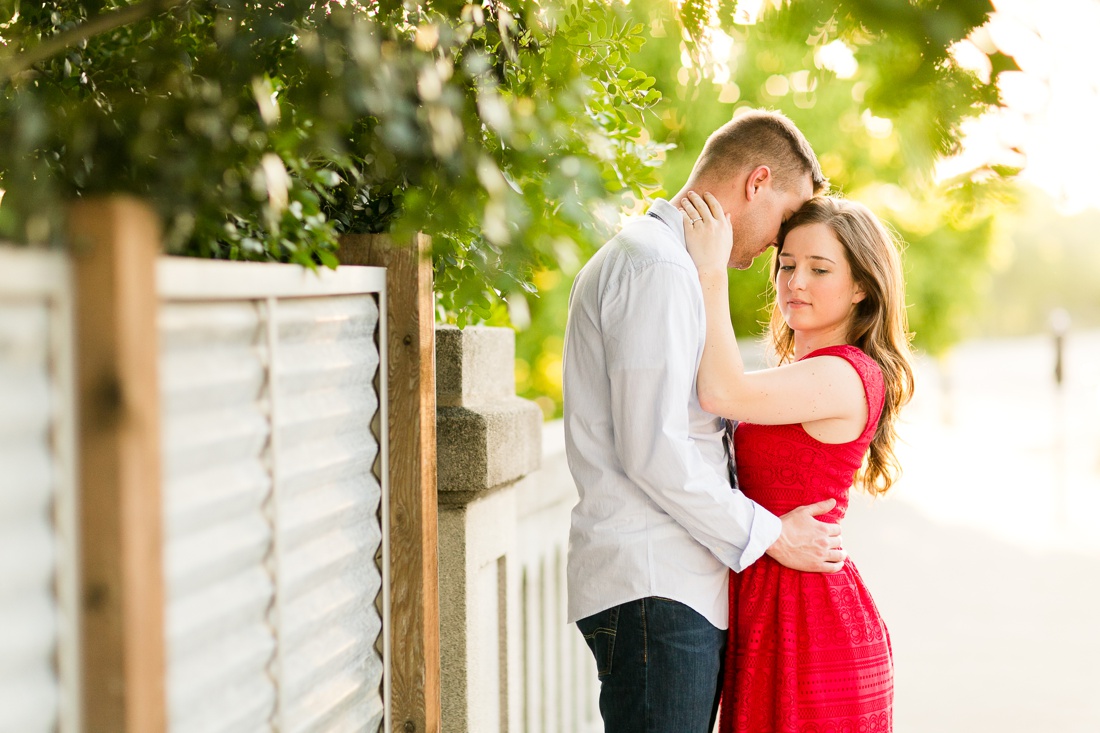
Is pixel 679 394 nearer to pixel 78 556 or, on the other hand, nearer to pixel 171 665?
pixel 171 665

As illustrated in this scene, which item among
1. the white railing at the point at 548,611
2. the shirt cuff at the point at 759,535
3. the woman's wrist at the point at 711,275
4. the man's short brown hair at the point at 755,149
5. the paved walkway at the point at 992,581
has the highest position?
the man's short brown hair at the point at 755,149

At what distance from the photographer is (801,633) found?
2.66m

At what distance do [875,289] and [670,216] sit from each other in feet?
2.27

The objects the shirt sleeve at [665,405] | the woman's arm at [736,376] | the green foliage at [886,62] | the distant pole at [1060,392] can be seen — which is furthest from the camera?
the distant pole at [1060,392]

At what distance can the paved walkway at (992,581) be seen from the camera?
563 cm

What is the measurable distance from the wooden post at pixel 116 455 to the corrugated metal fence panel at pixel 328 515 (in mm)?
454

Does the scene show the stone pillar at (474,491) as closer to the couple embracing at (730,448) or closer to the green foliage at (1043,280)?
the couple embracing at (730,448)

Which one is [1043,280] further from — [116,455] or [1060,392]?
[116,455]

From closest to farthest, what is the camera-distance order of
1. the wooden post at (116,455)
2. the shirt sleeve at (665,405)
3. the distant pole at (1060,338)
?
the wooden post at (116,455)
the shirt sleeve at (665,405)
the distant pole at (1060,338)

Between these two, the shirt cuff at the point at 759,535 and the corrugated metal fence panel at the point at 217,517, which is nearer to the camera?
the corrugated metal fence panel at the point at 217,517

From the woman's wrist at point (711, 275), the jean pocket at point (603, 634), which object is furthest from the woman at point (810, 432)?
the jean pocket at point (603, 634)

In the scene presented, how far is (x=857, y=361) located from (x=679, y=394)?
2.26 ft

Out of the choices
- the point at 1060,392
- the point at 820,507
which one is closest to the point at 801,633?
the point at 820,507

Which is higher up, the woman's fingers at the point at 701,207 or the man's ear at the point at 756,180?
the man's ear at the point at 756,180
